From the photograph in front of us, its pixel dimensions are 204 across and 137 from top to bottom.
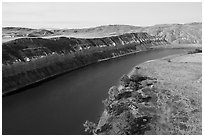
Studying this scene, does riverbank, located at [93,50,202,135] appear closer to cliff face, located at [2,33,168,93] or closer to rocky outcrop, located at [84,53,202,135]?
rocky outcrop, located at [84,53,202,135]

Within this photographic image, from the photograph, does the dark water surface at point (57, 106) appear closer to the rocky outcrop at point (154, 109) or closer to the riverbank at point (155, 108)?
the rocky outcrop at point (154, 109)

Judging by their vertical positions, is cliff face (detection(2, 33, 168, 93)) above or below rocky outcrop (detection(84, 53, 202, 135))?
above

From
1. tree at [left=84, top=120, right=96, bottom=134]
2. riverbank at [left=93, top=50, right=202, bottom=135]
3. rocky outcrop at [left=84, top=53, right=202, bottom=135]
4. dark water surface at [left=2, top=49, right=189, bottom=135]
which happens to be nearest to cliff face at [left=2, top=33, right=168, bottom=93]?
dark water surface at [left=2, top=49, right=189, bottom=135]

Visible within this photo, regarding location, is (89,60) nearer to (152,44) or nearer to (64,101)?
(64,101)

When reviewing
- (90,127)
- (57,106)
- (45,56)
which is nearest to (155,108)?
(90,127)

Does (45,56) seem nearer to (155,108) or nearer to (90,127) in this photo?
(90,127)

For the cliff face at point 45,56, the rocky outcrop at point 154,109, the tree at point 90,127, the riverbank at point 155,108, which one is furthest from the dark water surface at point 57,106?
the cliff face at point 45,56
